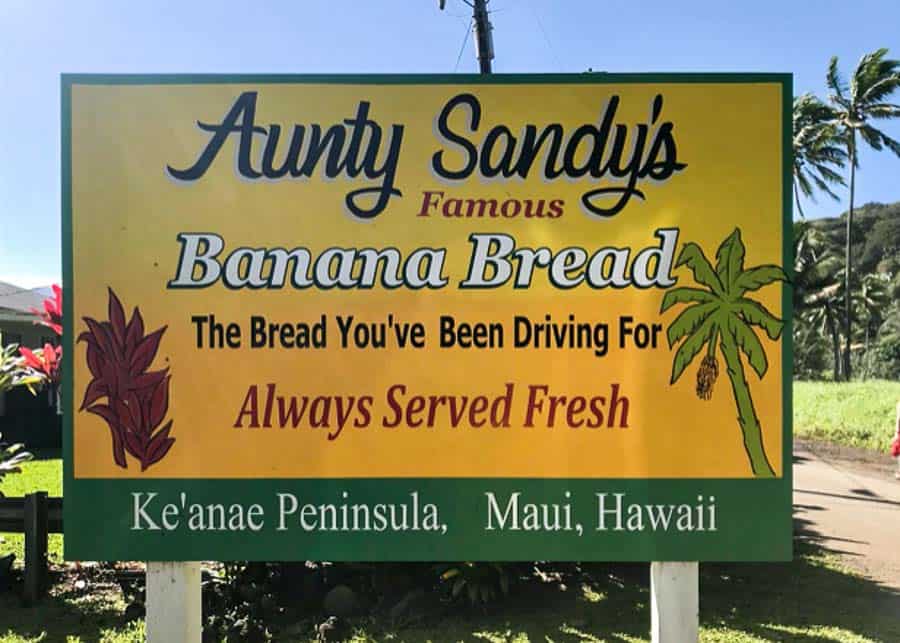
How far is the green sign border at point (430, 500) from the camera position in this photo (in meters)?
2.91

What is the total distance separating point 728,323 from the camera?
2.89 m

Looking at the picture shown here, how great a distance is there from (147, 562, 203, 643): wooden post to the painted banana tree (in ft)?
7.88

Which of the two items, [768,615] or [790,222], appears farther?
[768,615]

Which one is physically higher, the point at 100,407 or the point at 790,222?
the point at 790,222

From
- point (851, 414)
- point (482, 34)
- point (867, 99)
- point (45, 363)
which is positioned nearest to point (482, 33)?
point (482, 34)

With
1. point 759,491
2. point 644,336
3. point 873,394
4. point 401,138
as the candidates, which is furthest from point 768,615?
point 873,394

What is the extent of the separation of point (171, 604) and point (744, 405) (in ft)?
8.90

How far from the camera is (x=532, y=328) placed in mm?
2920

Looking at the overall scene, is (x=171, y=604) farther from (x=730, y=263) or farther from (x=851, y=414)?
(x=851, y=414)

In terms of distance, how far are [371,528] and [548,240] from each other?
4.92 feet

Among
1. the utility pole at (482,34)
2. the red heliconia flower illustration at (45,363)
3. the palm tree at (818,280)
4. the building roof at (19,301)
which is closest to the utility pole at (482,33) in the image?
the utility pole at (482,34)

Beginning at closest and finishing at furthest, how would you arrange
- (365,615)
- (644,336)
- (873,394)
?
(644,336), (365,615), (873,394)

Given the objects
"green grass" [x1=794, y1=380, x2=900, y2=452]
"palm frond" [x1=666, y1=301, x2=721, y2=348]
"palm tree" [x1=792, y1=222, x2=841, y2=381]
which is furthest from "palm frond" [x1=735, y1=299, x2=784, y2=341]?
"palm tree" [x1=792, y1=222, x2=841, y2=381]

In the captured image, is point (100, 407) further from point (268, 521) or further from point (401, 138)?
point (401, 138)
